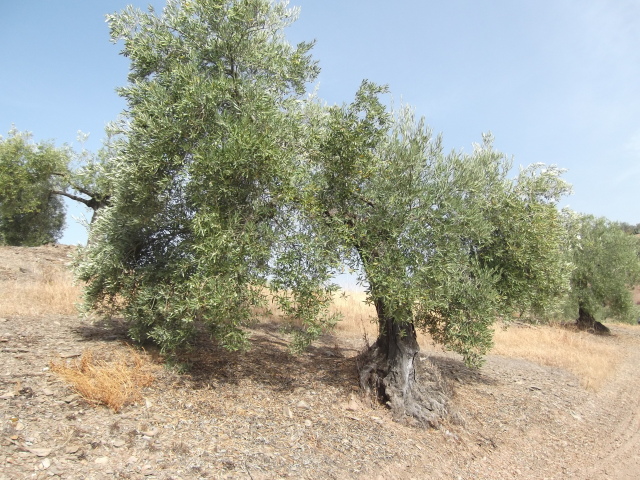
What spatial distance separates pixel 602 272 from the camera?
29250 millimetres

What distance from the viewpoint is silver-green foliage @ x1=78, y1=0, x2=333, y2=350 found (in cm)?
803

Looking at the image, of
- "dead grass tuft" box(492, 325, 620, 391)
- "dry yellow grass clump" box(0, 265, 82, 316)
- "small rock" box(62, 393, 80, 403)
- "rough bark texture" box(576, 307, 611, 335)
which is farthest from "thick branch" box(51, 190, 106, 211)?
"rough bark texture" box(576, 307, 611, 335)

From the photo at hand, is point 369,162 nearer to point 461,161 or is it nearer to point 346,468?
point 461,161

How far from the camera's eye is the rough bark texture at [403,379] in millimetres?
9727

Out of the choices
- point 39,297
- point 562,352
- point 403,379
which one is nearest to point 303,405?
point 403,379

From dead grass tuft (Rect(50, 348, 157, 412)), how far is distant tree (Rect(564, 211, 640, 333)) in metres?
28.6

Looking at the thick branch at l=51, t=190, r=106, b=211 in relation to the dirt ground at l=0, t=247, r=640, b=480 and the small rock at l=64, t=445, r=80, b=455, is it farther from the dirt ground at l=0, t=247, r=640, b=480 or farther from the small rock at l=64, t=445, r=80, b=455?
the small rock at l=64, t=445, r=80, b=455

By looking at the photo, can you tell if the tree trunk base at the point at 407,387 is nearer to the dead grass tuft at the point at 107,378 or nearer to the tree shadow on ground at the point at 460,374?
the tree shadow on ground at the point at 460,374

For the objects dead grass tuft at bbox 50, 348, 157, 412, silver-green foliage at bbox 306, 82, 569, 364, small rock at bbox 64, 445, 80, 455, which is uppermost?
silver-green foliage at bbox 306, 82, 569, 364

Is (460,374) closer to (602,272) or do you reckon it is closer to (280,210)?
(280,210)

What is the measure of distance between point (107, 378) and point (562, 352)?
18673mm

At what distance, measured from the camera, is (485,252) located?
34.9 ft

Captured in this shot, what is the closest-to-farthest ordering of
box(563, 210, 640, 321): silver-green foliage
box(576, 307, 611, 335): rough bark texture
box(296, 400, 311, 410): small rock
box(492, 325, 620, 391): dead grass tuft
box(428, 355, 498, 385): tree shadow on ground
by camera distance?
box(296, 400, 311, 410): small rock, box(428, 355, 498, 385): tree shadow on ground, box(492, 325, 620, 391): dead grass tuft, box(563, 210, 640, 321): silver-green foliage, box(576, 307, 611, 335): rough bark texture

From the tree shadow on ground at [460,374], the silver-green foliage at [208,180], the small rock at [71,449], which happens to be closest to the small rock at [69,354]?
the silver-green foliage at [208,180]
